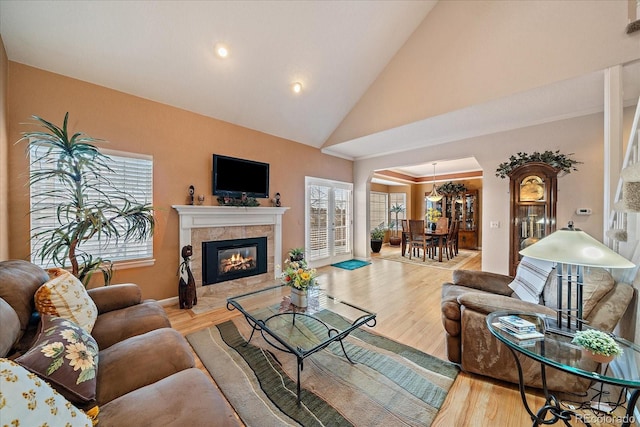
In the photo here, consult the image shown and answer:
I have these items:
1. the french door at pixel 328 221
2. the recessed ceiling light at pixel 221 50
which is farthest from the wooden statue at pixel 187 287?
the recessed ceiling light at pixel 221 50

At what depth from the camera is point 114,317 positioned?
177cm

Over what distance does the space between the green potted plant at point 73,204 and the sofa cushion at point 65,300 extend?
24.2 inches

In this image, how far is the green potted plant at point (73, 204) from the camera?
207 centimetres

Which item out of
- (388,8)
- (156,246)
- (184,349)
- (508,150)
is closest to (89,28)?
(156,246)

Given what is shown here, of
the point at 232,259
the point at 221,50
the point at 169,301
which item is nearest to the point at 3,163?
the point at 169,301

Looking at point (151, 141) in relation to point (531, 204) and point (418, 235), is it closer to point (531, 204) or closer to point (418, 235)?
point (531, 204)

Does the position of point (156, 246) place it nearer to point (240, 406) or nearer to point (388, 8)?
point (240, 406)

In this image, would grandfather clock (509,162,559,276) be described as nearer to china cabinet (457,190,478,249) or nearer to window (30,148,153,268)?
china cabinet (457,190,478,249)

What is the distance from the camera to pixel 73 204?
2.18 metres

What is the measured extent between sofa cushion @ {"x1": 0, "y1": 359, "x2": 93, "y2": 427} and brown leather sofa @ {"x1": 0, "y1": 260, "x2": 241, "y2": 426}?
0.21 meters

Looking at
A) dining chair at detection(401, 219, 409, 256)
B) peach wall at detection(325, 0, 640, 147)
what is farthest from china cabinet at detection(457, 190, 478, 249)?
peach wall at detection(325, 0, 640, 147)

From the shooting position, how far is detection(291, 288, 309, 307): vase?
2.22 m

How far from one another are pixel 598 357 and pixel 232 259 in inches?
153

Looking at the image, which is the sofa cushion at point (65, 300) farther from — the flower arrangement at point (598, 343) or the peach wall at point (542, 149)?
the peach wall at point (542, 149)
